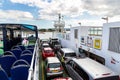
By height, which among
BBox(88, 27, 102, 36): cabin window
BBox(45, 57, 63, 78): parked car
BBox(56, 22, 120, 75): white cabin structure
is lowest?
BBox(45, 57, 63, 78): parked car

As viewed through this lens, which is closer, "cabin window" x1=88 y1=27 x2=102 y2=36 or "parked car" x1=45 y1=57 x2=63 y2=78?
"parked car" x1=45 y1=57 x2=63 y2=78

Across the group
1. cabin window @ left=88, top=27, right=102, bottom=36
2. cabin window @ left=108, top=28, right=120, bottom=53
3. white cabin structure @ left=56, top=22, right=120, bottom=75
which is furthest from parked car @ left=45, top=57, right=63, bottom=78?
cabin window @ left=88, top=27, right=102, bottom=36

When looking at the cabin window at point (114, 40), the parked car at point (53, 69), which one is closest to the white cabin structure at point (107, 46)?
the cabin window at point (114, 40)

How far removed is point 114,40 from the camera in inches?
359

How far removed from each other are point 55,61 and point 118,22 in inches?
214

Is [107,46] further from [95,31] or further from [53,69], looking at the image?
[95,31]

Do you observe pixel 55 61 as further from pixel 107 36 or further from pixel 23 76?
pixel 23 76

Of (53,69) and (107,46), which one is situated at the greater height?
(107,46)

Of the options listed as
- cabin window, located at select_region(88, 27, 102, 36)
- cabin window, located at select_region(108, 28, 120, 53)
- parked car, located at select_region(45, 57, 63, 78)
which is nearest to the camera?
cabin window, located at select_region(108, 28, 120, 53)

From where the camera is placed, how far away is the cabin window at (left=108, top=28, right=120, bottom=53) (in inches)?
344

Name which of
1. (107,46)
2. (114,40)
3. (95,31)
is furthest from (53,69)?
(95,31)

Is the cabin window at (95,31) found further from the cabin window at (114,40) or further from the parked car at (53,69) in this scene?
the parked car at (53,69)

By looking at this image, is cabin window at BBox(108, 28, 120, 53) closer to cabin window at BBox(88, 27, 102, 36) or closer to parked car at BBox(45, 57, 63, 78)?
parked car at BBox(45, 57, 63, 78)

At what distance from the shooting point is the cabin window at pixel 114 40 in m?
8.74
